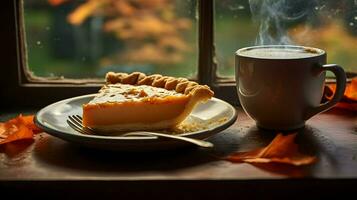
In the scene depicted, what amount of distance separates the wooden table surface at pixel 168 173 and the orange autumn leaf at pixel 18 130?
22 millimetres

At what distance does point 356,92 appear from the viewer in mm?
926

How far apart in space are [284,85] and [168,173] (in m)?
0.22

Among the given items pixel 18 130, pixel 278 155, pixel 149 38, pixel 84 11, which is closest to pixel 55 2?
pixel 84 11

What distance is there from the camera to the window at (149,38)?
0.97m

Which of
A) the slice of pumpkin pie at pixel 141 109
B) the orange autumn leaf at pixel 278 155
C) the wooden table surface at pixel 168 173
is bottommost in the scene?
the wooden table surface at pixel 168 173

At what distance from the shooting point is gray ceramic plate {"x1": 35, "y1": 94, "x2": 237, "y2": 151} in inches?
26.5

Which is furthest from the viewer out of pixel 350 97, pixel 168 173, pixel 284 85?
pixel 350 97

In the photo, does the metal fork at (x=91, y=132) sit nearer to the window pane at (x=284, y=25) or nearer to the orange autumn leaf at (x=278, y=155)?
the orange autumn leaf at (x=278, y=155)

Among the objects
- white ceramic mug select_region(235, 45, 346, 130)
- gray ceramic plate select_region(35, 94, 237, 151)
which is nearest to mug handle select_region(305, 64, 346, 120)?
white ceramic mug select_region(235, 45, 346, 130)

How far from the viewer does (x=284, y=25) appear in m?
0.97

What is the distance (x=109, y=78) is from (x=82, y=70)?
0.17 m

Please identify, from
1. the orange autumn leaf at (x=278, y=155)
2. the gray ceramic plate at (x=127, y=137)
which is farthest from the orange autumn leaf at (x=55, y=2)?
the orange autumn leaf at (x=278, y=155)

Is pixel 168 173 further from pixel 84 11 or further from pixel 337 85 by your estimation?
pixel 84 11

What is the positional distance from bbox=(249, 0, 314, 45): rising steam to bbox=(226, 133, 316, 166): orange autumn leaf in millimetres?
298
